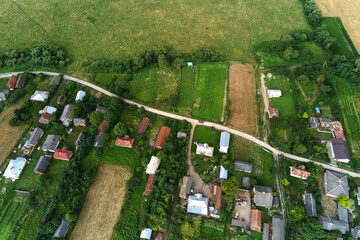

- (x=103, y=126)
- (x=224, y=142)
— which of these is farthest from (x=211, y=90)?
(x=103, y=126)

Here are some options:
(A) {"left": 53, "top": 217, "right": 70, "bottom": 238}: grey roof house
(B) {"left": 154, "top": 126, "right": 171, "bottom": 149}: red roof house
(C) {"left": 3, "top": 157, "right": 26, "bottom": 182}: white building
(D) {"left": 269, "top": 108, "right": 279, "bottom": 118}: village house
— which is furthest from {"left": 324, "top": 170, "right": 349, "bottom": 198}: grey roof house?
(C) {"left": 3, "top": 157, "right": 26, "bottom": 182}: white building

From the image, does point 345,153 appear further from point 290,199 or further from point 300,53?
point 300,53

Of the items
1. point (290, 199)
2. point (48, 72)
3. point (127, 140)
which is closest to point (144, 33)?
point (48, 72)

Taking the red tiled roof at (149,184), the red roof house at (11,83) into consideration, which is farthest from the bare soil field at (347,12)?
the red roof house at (11,83)

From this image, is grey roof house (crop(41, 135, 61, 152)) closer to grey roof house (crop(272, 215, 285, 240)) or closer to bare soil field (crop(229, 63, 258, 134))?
bare soil field (crop(229, 63, 258, 134))

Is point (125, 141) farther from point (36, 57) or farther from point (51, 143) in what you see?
point (36, 57)

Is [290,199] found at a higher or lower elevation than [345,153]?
A: lower

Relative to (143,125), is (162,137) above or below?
below
